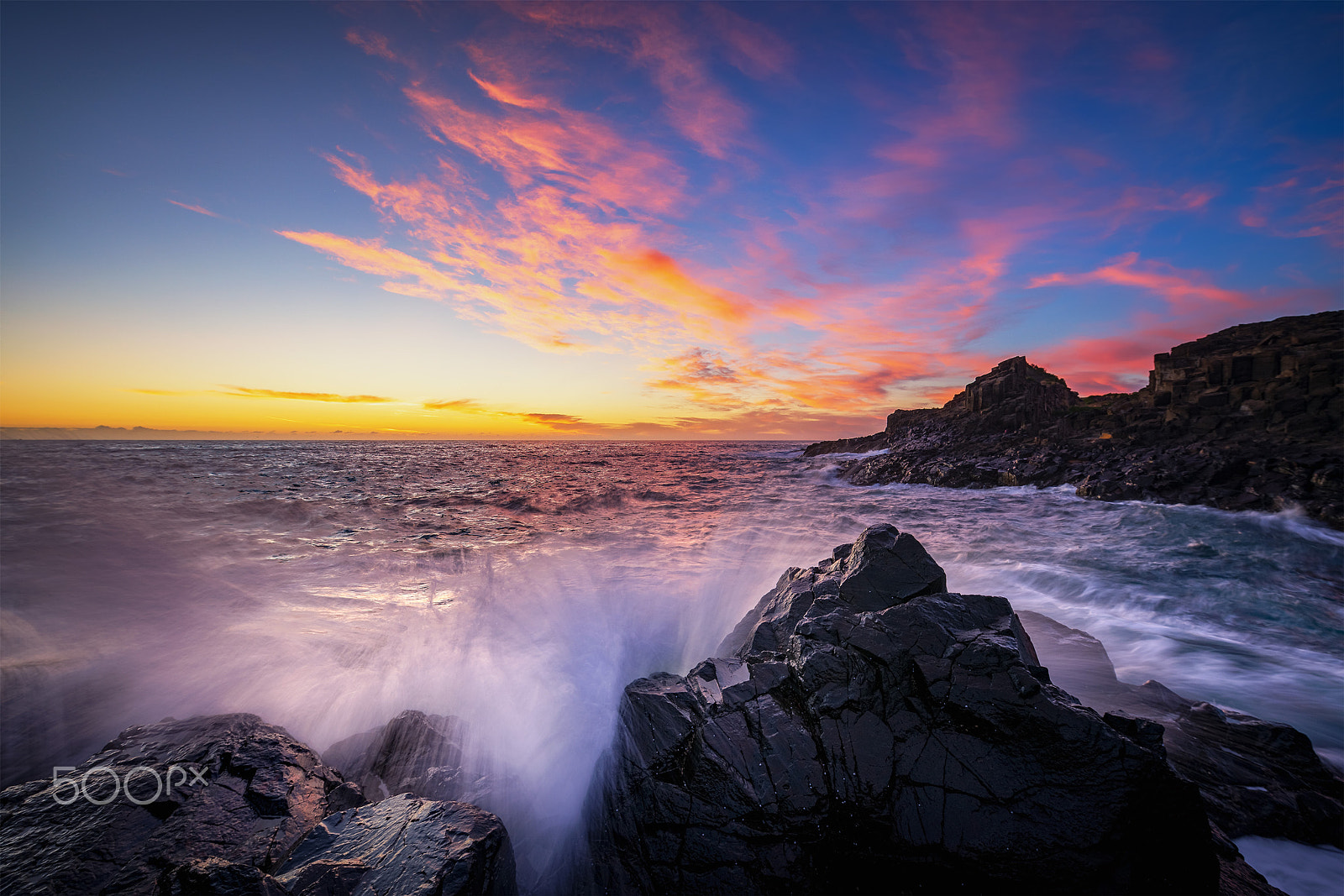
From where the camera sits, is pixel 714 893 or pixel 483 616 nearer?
pixel 714 893

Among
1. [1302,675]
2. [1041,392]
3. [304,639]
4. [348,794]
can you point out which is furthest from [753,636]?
[1041,392]

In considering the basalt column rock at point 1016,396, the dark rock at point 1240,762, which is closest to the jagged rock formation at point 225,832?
the dark rock at point 1240,762

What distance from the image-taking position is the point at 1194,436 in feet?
67.3

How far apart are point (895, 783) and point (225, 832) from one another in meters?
4.71

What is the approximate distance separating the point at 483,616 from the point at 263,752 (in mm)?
4685

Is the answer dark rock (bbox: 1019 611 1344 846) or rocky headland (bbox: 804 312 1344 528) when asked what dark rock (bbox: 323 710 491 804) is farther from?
rocky headland (bbox: 804 312 1344 528)

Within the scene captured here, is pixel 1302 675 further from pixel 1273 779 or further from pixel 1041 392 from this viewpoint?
pixel 1041 392

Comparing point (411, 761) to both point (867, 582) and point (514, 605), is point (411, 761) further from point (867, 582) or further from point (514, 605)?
point (867, 582)

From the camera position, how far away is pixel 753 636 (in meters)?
5.06

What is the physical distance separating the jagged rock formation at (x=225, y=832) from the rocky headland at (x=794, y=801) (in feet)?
0.04

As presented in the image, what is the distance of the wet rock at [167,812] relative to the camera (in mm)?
2672

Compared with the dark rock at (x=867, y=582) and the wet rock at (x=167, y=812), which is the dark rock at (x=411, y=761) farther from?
the dark rock at (x=867, y=582)

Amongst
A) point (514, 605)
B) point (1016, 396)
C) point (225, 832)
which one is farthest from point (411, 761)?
point (1016, 396)

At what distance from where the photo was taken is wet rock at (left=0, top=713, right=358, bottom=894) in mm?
2672
